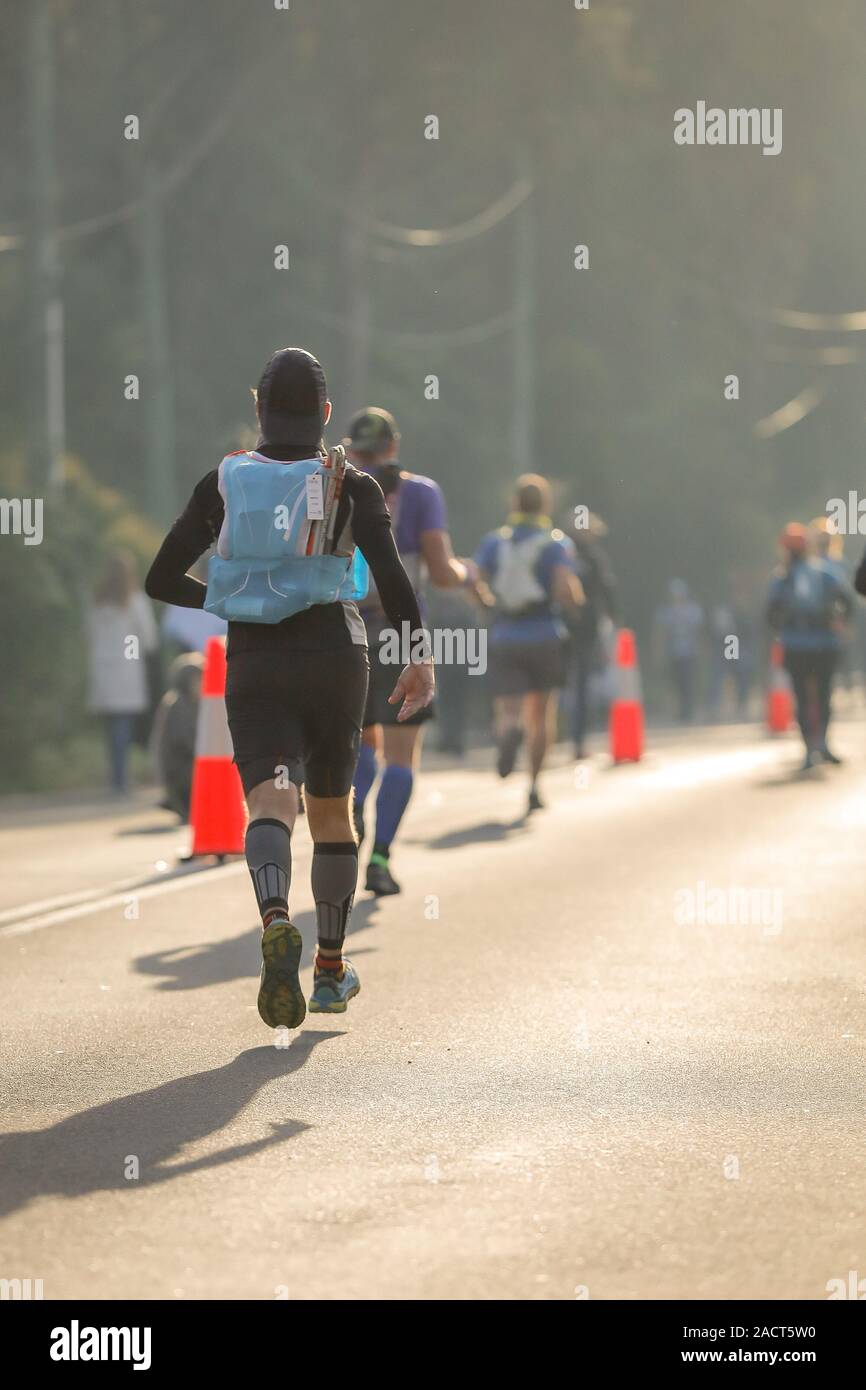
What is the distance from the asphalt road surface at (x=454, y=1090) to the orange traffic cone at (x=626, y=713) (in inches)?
345

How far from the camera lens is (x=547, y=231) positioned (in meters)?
43.8

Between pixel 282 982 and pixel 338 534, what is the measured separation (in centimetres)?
123

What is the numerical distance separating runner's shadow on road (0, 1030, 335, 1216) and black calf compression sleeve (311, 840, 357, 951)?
597mm

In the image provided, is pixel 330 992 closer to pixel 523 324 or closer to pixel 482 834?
pixel 482 834

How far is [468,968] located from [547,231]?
36.2 m

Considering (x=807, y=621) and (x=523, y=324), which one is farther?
(x=523, y=324)

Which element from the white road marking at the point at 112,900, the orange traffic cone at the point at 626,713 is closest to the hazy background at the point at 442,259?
the orange traffic cone at the point at 626,713

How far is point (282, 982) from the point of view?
6664 mm

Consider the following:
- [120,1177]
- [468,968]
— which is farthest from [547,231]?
[120,1177]

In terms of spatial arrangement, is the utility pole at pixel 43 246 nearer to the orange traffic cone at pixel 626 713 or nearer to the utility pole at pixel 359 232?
the orange traffic cone at pixel 626 713

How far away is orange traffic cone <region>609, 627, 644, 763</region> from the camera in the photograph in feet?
69.3

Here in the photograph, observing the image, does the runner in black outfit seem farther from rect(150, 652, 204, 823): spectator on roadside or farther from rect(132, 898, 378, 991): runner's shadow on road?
rect(150, 652, 204, 823): spectator on roadside

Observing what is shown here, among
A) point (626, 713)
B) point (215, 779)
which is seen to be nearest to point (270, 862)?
point (215, 779)

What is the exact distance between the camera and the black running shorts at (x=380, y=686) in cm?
1045
